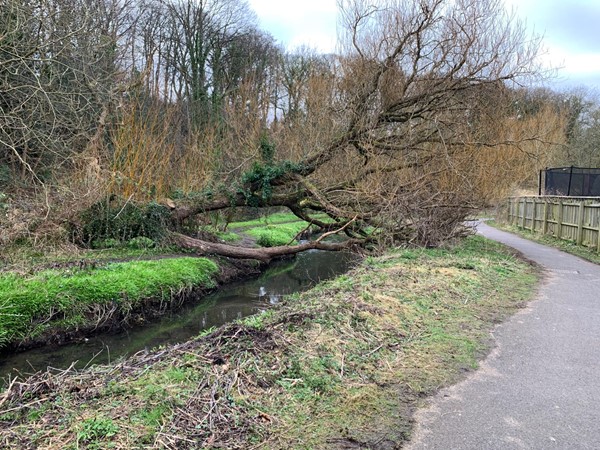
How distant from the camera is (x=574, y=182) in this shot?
1964 cm

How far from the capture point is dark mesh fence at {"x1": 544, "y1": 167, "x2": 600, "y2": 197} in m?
18.8

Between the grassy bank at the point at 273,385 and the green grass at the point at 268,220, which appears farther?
the green grass at the point at 268,220

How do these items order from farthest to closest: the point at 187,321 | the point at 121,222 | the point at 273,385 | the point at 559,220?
the point at 559,220
the point at 121,222
the point at 187,321
the point at 273,385

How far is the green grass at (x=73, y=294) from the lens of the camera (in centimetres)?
736

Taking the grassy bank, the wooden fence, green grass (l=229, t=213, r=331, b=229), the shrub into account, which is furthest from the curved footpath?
green grass (l=229, t=213, r=331, b=229)

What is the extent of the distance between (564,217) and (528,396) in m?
14.8

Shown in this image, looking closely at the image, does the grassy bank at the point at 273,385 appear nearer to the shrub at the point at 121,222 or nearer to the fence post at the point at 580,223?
the shrub at the point at 121,222

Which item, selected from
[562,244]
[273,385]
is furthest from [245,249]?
[562,244]

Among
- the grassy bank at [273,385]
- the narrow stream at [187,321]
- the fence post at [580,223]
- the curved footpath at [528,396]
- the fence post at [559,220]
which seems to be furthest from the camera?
the fence post at [559,220]

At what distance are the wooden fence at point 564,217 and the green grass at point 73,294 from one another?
1239cm

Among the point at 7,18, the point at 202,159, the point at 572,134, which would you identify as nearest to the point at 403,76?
the point at 202,159

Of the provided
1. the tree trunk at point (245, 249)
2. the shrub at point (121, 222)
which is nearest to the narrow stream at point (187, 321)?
the tree trunk at point (245, 249)

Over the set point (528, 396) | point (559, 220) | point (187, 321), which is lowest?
point (187, 321)

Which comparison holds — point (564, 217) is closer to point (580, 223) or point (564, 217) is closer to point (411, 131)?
point (580, 223)
